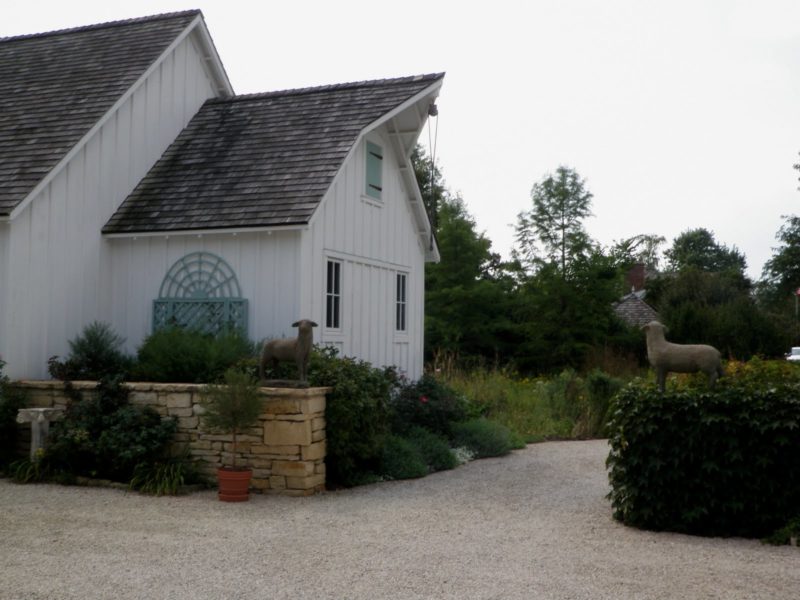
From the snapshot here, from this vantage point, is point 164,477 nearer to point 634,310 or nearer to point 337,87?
point 337,87

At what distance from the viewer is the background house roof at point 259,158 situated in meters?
13.1

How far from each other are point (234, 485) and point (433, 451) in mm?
3708

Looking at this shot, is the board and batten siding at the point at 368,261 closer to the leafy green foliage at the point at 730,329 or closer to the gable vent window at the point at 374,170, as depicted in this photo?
the gable vent window at the point at 374,170

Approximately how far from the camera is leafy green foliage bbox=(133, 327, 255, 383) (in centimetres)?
1178

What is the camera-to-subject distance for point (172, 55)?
15.6 metres

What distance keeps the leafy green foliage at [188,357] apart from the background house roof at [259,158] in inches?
72.5

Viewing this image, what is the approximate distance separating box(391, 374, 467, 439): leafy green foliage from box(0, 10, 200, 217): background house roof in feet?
20.9

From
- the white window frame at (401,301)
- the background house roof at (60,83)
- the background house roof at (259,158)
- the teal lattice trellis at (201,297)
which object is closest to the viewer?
the background house roof at (60,83)

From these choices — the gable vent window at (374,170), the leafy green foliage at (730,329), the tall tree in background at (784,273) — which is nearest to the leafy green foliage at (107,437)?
the gable vent window at (374,170)

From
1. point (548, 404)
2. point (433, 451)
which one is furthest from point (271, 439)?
point (548, 404)

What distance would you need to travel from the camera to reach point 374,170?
15.4 m

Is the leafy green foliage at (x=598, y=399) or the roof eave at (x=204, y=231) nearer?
the roof eave at (x=204, y=231)

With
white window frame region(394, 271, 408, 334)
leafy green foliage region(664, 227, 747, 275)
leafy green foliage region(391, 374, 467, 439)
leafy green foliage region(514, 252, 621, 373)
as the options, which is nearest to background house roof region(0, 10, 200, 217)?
white window frame region(394, 271, 408, 334)

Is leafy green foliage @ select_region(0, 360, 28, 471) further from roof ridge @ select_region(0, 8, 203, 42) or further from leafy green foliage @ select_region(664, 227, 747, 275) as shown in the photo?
leafy green foliage @ select_region(664, 227, 747, 275)
